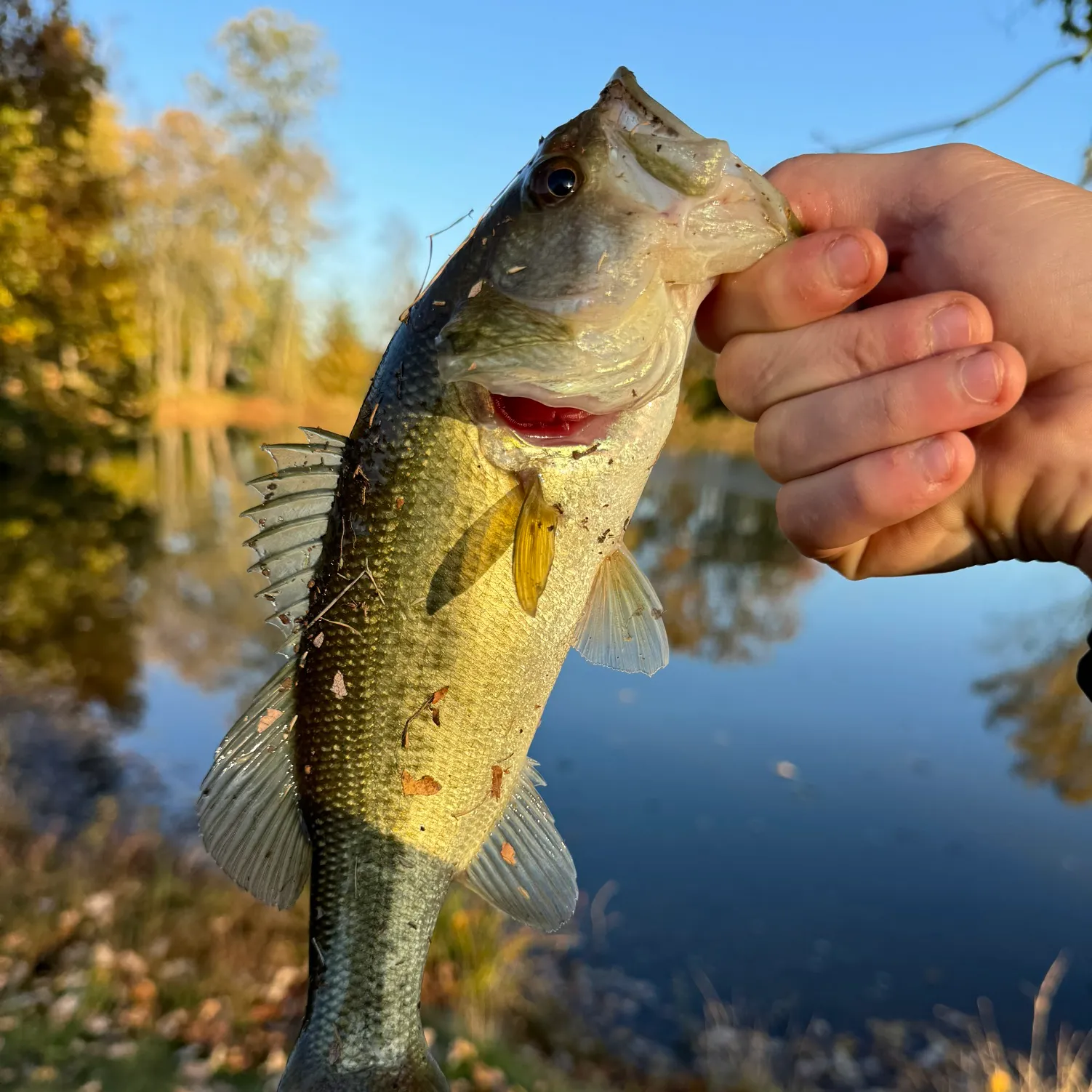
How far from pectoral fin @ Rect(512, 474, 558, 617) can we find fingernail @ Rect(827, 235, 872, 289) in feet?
2.79

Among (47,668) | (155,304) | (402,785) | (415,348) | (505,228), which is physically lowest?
(47,668)

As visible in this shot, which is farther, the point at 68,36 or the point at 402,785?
the point at 68,36

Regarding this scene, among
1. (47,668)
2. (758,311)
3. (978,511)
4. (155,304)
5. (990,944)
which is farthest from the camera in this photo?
(155,304)

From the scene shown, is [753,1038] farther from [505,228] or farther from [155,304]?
[155,304]

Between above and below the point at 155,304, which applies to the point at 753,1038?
below

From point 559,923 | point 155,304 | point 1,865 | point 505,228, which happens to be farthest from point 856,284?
point 155,304

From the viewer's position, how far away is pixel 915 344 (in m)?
1.83

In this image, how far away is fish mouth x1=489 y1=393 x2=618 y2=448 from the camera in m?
1.79

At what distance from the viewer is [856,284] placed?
5.92 feet

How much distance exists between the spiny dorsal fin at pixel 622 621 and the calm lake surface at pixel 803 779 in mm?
4461

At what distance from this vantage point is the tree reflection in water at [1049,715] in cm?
829

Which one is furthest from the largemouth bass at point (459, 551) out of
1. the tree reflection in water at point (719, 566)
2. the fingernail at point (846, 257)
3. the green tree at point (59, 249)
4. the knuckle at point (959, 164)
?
the green tree at point (59, 249)

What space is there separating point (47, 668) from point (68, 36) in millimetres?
11502

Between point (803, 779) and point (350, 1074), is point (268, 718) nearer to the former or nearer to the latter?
point (350, 1074)
